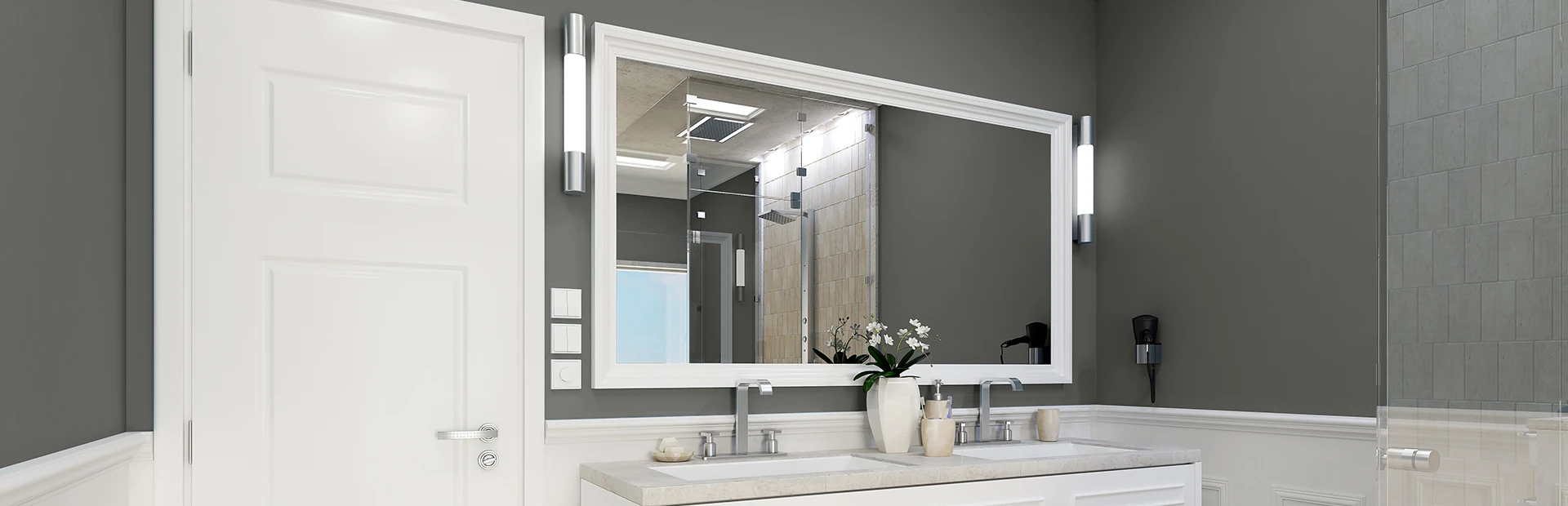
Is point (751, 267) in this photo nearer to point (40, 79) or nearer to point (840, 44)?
point (840, 44)

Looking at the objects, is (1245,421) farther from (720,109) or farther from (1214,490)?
(720,109)

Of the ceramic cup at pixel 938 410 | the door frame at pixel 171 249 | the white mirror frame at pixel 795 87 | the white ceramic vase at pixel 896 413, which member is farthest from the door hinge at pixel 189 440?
the ceramic cup at pixel 938 410

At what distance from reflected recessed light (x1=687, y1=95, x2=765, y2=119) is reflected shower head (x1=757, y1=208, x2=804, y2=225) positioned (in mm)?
286

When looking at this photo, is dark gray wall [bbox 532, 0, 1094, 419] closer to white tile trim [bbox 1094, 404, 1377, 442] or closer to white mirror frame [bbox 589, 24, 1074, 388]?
white mirror frame [bbox 589, 24, 1074, 388]

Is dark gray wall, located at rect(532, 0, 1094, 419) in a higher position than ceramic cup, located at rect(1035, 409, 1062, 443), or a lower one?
higher

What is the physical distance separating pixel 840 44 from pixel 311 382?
1.75 m

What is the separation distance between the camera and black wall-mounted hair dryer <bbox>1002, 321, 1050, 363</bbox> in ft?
10.6

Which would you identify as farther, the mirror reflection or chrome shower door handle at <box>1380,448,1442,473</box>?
the mirror reflection

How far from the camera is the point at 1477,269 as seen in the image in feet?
3.30

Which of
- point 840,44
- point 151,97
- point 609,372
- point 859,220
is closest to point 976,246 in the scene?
point 859,220

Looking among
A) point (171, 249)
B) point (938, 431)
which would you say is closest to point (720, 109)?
point (938, 431)

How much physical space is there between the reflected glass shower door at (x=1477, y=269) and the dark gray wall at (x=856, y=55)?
1.85 m

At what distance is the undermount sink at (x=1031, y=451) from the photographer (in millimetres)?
2896

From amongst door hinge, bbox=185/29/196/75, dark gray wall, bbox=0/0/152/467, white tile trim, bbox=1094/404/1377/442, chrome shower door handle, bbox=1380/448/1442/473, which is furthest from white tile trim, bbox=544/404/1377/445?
chrome shower door handle, bbox=1380/448/1442/473
